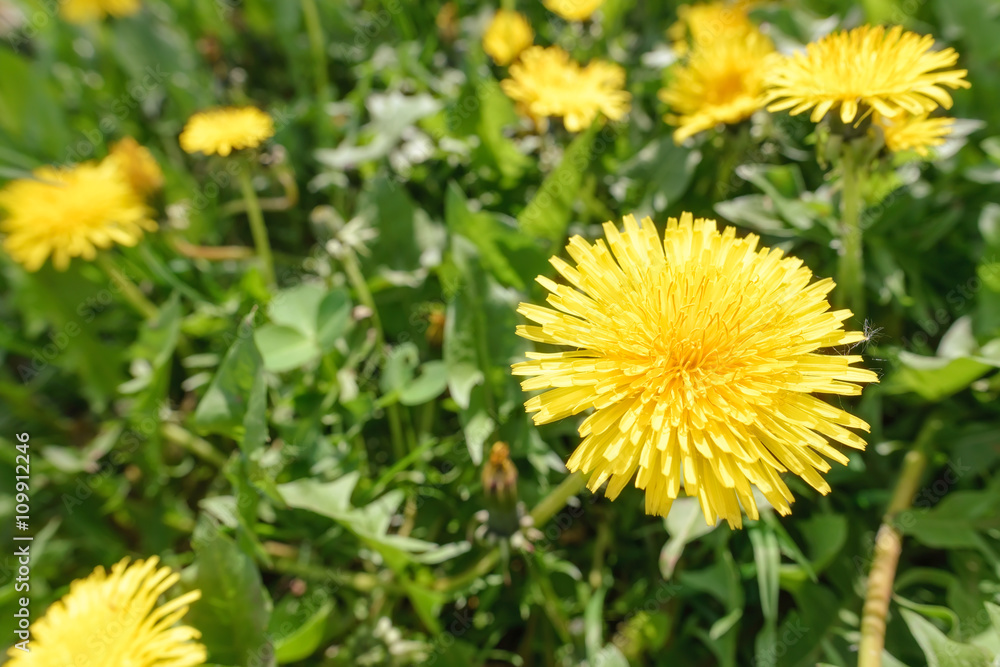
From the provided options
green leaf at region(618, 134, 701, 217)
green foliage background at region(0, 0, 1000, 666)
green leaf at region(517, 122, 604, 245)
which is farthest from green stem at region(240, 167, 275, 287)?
green leaf at region(618, 134, 701, 217)

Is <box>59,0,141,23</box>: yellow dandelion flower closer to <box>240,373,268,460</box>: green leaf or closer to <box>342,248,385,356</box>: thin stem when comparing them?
<box>342,248,385,356</box>: thin stem

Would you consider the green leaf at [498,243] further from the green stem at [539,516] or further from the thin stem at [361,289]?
the green stem at [539,516]

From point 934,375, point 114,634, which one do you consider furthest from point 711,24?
point 114,634

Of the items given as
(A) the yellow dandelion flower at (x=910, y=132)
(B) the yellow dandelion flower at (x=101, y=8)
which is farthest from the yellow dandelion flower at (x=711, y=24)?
(B) the yellow dandelion flower at (x=101, y=8)

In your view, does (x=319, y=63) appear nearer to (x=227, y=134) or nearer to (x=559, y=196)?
(x=227, y=134)

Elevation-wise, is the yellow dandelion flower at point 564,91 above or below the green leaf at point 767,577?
above

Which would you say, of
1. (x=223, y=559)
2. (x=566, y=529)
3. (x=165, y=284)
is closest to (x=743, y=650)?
(x=566, y=529)
